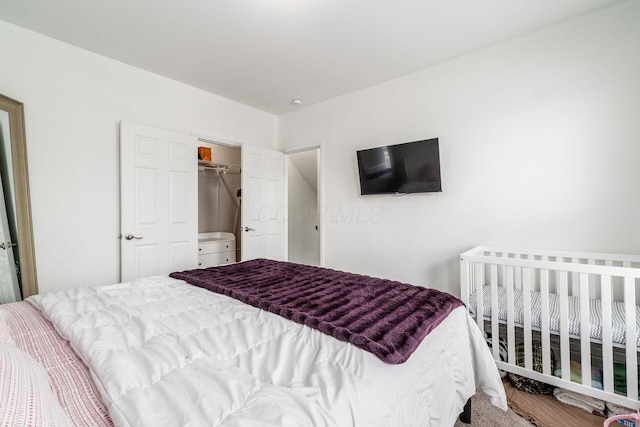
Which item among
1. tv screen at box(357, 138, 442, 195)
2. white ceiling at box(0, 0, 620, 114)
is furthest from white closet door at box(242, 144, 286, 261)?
tv screen at box(357, 138, 442, 195)

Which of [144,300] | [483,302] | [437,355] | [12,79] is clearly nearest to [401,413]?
[437,355]

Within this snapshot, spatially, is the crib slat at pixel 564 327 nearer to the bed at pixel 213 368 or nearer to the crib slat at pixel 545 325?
the crib slat at pixel 545 325

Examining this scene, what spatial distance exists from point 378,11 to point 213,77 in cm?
188

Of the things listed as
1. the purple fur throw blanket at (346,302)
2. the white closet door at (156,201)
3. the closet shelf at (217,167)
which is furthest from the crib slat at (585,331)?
the closet shelf at (217,167)

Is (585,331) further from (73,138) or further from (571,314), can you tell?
(73,138)

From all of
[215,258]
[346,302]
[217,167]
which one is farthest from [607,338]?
[217,167]

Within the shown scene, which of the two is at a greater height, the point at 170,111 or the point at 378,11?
the point at 378,11

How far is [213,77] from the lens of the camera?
3039mm

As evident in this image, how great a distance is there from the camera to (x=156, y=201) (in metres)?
2.89

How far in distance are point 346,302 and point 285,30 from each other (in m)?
2.13

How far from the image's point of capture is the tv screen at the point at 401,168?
2.78m

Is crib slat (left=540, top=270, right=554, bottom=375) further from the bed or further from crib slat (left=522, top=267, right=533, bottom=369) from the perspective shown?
the bed

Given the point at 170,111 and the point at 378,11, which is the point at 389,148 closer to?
the point at 378,11

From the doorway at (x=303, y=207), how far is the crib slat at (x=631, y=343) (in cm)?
375
